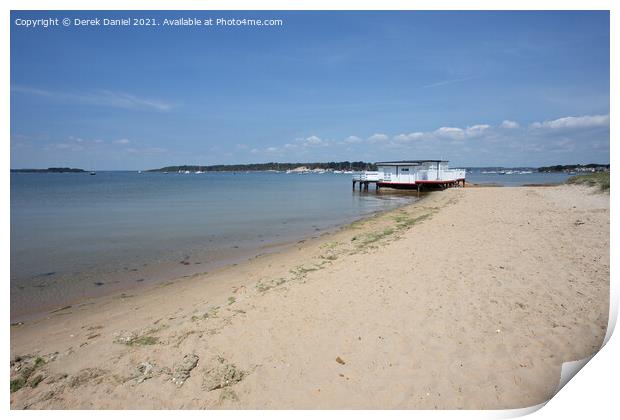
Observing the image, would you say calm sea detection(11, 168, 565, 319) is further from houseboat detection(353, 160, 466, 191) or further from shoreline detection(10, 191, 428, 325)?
houseboat detection(353, 160, 466, 191)

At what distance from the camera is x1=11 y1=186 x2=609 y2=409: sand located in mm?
3200

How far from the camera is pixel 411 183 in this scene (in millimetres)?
37969

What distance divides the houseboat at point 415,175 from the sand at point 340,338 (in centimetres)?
3110

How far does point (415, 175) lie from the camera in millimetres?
37719

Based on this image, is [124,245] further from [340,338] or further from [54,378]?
[340,338]

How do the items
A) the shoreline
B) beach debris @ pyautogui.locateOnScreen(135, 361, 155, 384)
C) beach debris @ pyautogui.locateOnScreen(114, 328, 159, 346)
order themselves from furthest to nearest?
the shoreline, beach debris @ pyautogui.locateOnScreen(114, 328, 159, 346), beach debris @ pyautogui.locateOnScreen(135, 361, 155, 384)

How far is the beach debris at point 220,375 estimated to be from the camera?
329 cm

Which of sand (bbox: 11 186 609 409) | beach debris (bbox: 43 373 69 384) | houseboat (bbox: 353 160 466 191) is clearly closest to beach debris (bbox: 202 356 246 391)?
sand (bbox: 11 186 609 409)

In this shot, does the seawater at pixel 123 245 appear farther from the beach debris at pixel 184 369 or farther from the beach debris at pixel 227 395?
the beach debris at pixel 227 395

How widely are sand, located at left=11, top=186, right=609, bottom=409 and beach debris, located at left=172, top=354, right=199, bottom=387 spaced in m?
0.01

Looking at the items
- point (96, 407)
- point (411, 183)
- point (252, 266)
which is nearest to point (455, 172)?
point (411, 183)

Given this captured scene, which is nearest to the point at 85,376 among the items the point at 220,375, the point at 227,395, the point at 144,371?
the point at 144,371

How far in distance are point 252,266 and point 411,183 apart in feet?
105
